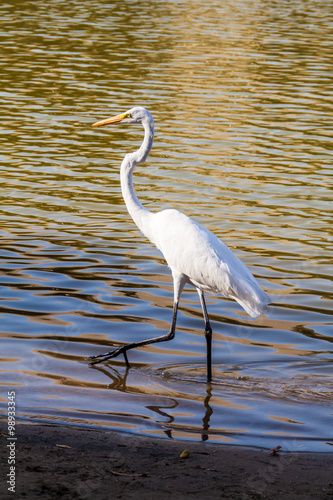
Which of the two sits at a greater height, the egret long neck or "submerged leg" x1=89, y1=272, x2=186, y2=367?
the egret long neck

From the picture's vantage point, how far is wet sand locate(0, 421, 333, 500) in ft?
16.7

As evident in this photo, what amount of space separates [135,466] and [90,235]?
21.6 ft

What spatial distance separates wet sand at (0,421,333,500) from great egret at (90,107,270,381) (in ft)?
6.30

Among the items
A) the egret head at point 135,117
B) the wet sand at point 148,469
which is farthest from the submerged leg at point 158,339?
the wet sand at point 148,469

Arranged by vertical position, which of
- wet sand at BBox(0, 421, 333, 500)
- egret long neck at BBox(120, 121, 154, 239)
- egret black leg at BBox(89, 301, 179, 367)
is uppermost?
egret long neck at BBox(120, 121, 154, 239)

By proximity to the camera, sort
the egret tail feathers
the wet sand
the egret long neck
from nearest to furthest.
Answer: the wet sand → the egret tail feathers → the egret long neck

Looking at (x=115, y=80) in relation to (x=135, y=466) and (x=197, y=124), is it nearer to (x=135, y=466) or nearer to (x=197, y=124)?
(x=197, y=124)

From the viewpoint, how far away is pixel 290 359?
8.27m

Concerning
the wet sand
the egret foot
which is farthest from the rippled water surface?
the wet sand

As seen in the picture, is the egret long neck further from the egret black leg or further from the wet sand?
the wet sand

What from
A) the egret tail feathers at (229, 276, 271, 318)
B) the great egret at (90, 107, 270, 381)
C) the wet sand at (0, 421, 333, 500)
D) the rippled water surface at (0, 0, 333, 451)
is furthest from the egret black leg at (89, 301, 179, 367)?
the wet sand at (0, 421, 333, 500)

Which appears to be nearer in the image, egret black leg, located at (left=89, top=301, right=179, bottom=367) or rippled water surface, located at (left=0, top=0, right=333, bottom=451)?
rippled water surface, located at (left=0, top=0, right=333, bottom=451)

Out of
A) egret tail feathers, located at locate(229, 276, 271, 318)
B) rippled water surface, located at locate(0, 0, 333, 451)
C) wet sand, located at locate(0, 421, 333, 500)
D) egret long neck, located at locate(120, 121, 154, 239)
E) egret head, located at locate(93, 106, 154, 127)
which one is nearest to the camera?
wet sand, located at locate(0, 421, 333, 500)

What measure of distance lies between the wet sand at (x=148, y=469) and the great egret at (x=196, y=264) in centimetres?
192
